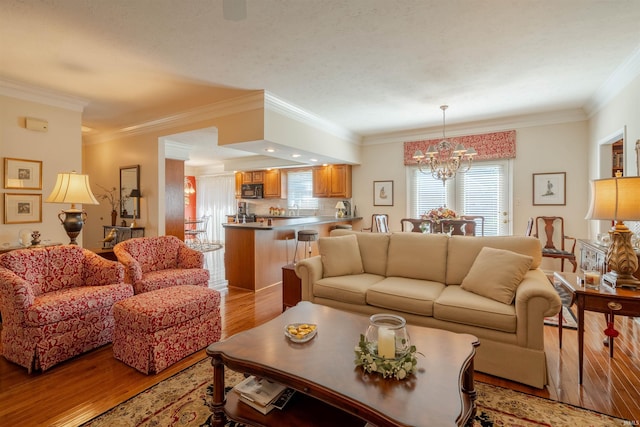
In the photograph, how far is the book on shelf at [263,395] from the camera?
153 cm

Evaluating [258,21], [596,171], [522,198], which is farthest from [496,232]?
[258,21]

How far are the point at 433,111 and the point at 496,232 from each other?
259 cm

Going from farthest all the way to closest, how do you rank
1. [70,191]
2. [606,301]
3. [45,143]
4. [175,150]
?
[175,150] → [45,143] → [70,191] → [606,301]

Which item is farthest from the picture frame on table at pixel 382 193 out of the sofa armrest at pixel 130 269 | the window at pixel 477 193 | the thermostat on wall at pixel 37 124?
the thermostat on wall at pixel 37 124

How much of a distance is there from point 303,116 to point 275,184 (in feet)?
11.1

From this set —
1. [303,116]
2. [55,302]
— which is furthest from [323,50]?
[55,302]

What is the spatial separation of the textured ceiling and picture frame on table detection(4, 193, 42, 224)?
145 cm

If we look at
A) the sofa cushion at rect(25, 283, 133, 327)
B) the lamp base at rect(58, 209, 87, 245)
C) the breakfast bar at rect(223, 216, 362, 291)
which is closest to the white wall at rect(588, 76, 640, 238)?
the breakfast bar at rect(223, 216, 362, 291)

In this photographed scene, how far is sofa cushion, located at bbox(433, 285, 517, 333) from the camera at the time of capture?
7.29 feet

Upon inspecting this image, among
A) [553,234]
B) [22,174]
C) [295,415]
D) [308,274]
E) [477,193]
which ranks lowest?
[295,415]

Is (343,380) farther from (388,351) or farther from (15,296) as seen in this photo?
(15,296)

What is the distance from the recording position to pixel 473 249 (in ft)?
9.68

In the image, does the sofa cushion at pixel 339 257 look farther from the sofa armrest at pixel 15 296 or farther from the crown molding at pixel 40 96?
the crown molding at pixel 40 96

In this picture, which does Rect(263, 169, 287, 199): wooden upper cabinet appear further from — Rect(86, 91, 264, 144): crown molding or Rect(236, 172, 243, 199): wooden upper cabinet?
Rect(86, 91, 264, 144): crown molding
